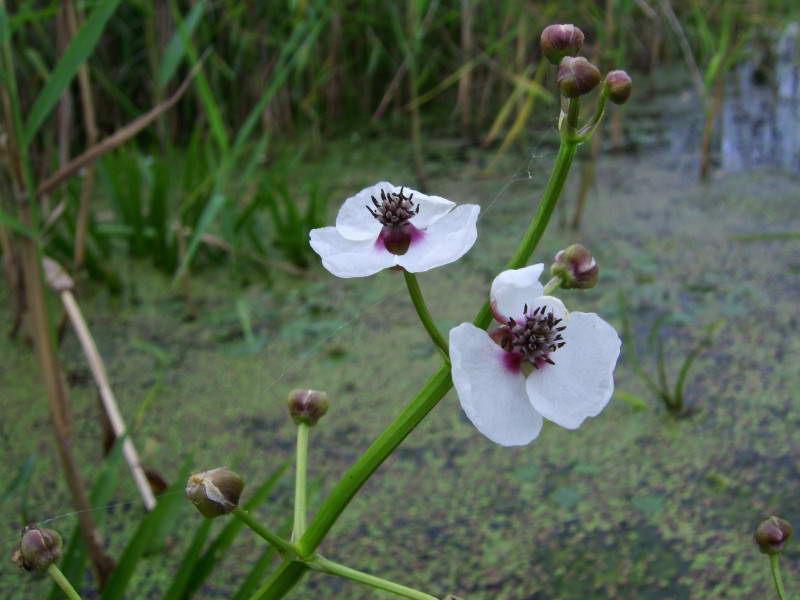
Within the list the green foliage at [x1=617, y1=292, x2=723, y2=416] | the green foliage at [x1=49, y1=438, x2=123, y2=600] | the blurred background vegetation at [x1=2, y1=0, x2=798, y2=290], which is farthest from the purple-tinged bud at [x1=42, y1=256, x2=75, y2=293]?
the green foliage at [x1=617, y1=292, x2=723, y2=416]

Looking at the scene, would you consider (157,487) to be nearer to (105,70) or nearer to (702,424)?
(702,424)

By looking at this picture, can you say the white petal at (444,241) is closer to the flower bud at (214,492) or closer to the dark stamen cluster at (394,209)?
the dark stamen cluster at (394,209)

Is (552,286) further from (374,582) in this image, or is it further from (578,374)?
(374,582)

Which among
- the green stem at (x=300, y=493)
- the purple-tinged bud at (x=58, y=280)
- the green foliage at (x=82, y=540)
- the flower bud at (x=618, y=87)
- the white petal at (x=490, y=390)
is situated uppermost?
the flower bud at (x=618, y=87)

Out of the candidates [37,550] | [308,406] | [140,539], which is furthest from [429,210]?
[140,539]

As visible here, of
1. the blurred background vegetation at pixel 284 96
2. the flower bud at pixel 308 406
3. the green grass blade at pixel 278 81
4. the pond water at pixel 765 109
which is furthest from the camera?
the pond water at pixel 765 109

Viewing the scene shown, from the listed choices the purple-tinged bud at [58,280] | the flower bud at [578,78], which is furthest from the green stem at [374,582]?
the purple-tinged bud at [58,280]

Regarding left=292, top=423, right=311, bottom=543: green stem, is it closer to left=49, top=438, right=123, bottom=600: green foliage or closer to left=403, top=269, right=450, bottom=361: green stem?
left=403, top=269, right=450, bottom=361: green stem
